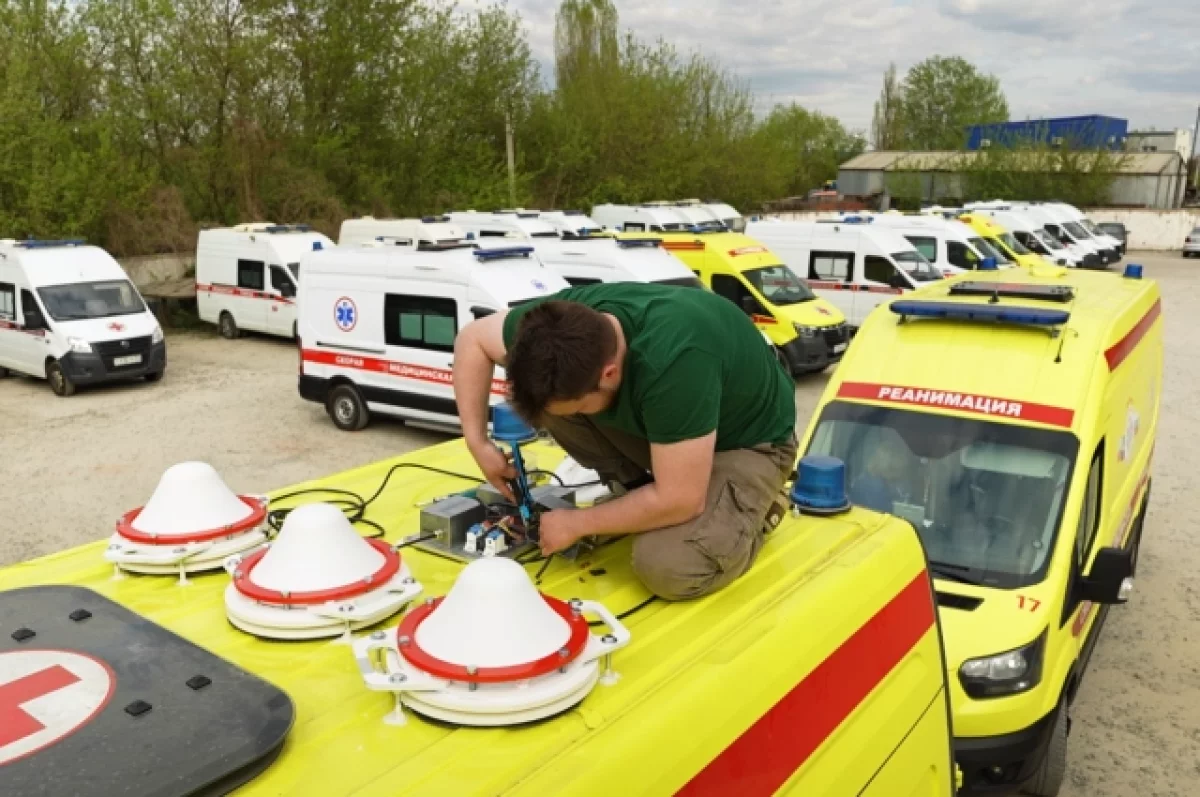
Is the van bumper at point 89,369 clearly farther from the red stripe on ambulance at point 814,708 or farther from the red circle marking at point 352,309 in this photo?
the red stripe on ambulance at point 814,708

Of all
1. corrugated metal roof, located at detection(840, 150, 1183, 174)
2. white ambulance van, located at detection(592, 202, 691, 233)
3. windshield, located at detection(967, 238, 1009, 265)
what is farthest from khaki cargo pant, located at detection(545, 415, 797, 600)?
corrugated metal roof, located at detection(840, 150, 1183, 174)

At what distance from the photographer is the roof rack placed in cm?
587

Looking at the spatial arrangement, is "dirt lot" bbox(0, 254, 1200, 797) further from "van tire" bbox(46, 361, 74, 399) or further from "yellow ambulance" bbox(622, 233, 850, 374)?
"yellow ambulance" bbox(622, 233, 850, 374)

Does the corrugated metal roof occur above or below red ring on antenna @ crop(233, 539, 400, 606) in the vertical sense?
above

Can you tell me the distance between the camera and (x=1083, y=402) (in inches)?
193

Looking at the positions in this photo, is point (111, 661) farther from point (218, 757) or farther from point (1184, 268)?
point (1184, 268)

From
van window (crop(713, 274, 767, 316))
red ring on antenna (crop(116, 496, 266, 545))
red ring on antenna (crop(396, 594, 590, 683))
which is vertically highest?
red ring on antenna (crop(116, 496, 266, 545))

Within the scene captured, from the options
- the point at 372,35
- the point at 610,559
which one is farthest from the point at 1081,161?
the point at 610,559

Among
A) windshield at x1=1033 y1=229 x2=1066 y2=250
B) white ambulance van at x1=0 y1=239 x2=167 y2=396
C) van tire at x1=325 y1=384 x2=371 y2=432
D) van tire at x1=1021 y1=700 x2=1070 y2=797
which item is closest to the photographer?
van tire at x1=1021 y1=700 x2=1070 y2=797

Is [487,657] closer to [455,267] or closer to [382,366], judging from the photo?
[455,267]

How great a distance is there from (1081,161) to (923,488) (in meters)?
43.1

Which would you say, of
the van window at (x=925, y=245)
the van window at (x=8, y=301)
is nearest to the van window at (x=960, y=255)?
the van window at (x=925, y=245)

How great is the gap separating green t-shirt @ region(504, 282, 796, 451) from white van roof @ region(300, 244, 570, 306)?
840cm

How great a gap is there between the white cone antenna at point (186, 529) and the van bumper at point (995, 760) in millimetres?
3232
